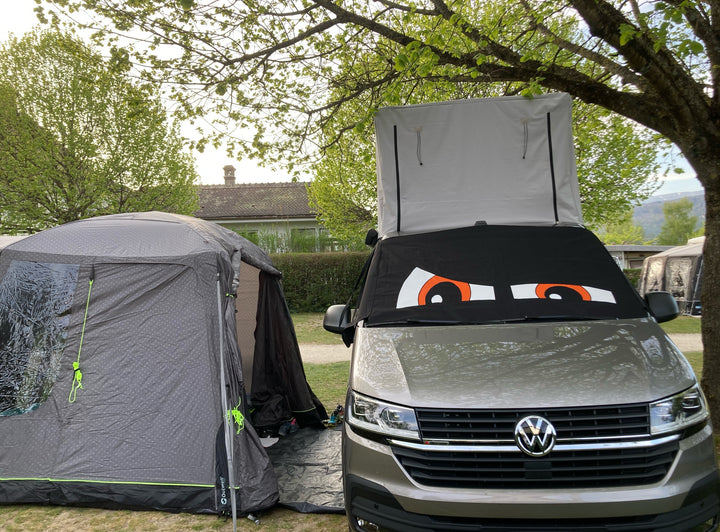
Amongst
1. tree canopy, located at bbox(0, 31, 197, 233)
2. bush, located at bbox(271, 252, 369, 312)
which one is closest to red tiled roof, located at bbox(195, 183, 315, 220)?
bush, located at bbox(271, 252, 369, 312)

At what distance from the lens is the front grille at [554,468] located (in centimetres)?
229

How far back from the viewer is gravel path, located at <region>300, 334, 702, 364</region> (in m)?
10.1

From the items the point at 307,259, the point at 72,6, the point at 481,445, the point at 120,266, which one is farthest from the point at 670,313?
the point at 307,259

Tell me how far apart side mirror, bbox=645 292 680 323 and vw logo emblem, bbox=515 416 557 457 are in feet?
4.91

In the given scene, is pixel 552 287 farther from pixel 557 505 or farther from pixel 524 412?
pixel 557 505

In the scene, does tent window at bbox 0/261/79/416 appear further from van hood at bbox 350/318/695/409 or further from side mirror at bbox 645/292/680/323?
side mirror at bbox 645/292/680/323

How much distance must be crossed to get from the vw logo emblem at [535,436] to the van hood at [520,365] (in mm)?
76

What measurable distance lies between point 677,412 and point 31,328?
438 cm

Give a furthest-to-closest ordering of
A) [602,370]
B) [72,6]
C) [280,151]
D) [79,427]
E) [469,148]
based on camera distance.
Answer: [280,151] → [72,6] → [469,148] → [79,427] → [602,370]

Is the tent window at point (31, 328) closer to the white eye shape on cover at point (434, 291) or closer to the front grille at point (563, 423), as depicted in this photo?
the white eye shape on cover at point (434, 291)

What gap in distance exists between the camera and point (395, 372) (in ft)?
8.70

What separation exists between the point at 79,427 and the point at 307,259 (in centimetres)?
1425

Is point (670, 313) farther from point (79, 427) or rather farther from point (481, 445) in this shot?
point (79, 427)

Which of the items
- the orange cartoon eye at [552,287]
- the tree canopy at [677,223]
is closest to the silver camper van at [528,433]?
the orange cartoon eye at [552,287]
